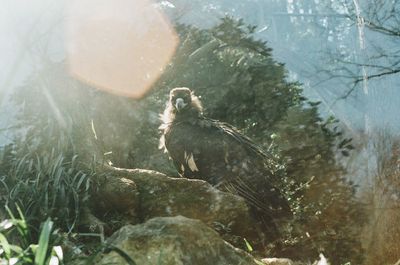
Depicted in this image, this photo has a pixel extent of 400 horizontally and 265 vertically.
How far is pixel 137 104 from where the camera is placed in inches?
300

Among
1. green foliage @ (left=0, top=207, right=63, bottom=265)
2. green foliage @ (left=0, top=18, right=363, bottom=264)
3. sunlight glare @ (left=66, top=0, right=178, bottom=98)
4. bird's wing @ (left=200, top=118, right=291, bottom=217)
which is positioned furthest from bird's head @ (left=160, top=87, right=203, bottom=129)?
green foliage @ (left=0, top=207, right=63, bottom=265)

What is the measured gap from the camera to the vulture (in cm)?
550

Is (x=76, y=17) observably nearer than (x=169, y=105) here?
No

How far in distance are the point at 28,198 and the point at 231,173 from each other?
7.57 ft

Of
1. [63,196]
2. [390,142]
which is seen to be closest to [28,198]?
[63,196]

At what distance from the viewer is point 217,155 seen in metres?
5.72

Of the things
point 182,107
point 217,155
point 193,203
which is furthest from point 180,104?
point 193,203

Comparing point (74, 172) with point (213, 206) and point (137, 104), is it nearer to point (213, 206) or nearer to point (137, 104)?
point (213, 206)

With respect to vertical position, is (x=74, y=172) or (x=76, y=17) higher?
(x=76, y=17)

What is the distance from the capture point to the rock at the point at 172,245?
2609 millimetres

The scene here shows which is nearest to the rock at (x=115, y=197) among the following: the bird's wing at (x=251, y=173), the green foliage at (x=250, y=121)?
the bird's wing at (x=251, y=173)

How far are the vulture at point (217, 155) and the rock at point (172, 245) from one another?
98.9 inches

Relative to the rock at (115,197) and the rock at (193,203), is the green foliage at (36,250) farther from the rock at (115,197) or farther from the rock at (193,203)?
the rock at (193,203)

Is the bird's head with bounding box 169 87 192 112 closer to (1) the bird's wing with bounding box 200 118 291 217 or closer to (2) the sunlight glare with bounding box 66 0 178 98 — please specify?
(1) the bird's wing with bounding box 200 118 291 217
